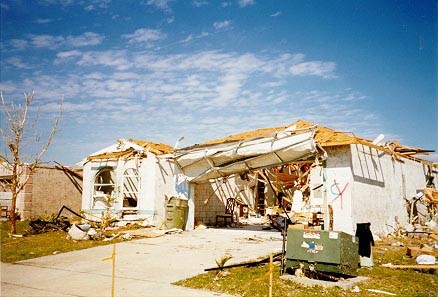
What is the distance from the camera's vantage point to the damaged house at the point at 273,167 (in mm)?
13312

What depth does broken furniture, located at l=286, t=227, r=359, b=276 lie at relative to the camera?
6.95m

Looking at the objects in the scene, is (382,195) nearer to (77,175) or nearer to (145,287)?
(145,287)

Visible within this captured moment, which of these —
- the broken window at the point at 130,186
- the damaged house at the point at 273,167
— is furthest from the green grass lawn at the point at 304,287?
the broken window at the point at 130,186

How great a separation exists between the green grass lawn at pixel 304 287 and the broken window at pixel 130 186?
10.8 m

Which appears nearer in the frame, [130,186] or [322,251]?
[322,251]

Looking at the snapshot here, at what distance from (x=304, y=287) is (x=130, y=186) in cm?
1401

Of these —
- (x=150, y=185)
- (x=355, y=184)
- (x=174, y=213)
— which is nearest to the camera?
(x=355, y=184)

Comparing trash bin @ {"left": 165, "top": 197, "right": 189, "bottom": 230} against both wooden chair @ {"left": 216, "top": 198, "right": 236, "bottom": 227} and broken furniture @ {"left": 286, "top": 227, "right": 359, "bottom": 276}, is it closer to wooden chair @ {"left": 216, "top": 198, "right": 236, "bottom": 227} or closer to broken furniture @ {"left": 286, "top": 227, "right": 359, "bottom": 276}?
wooden chair @ {"left": 216, "top": 198, "right": 236, "bottom": 227}

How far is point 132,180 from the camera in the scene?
62.0ft

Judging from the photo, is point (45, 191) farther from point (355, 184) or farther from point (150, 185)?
point (355, 184)

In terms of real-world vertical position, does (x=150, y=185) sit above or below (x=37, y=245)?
above

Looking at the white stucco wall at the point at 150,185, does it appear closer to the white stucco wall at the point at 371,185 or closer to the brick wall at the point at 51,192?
the brick wall at the point at 51,192

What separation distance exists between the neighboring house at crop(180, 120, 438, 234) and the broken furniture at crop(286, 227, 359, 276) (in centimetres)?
588

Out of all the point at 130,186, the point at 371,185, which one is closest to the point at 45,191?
the point at 130,186
